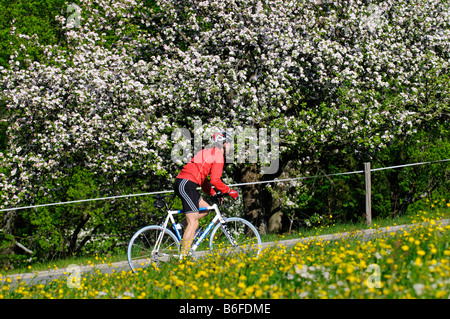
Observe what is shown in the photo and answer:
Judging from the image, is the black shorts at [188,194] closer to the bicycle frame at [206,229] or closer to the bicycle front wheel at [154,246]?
the bicycle frame at [206,229]

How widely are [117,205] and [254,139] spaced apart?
6390 mm

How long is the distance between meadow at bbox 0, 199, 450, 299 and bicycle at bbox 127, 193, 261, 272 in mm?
337

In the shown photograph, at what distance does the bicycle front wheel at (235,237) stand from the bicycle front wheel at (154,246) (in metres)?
0.54

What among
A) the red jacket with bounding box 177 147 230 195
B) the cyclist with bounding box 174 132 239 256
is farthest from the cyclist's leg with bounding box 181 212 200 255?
the red jacket with bounding box 177 147 230 195

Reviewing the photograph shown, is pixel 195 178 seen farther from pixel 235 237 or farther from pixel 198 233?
pixel 235 237

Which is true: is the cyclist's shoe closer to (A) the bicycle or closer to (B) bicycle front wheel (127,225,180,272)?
(A) the bicycle

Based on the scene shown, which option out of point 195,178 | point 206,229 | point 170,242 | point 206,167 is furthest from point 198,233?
point 206,167

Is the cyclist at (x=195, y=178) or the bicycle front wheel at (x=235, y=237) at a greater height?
the cyclist at (x=195, y=178)

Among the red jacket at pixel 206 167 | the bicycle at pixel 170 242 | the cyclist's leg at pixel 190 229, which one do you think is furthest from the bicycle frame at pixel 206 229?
the red jacket at pixel 206 167

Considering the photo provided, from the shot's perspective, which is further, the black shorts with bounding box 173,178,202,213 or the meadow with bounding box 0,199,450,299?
the black shorts with bounding box 173,178,202,213

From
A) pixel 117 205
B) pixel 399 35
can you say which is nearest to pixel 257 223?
pixel 117 205

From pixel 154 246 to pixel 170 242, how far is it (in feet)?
0.74

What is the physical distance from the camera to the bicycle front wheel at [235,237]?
692 cm

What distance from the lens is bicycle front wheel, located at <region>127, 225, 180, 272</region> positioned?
6.68 m
